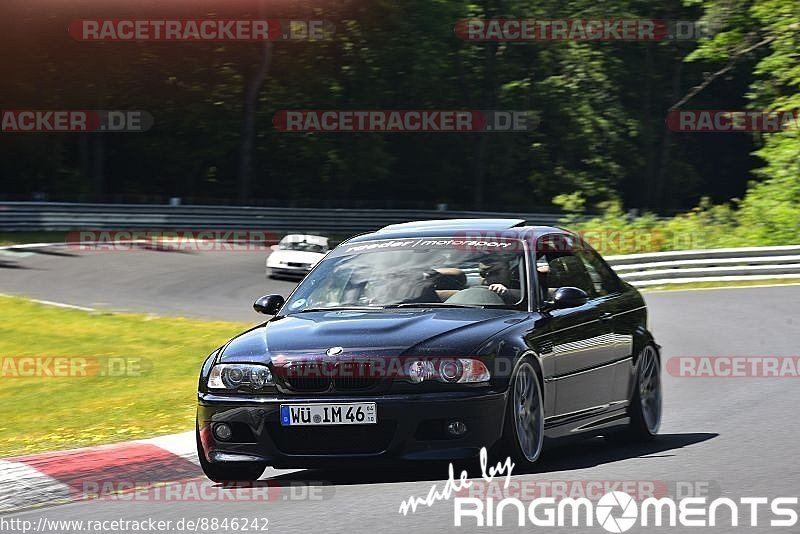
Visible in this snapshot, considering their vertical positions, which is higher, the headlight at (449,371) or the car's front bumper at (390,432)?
the headlight at (449,371)

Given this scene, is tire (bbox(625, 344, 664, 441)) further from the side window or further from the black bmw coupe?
the side window

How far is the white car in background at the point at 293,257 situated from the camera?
3077cm

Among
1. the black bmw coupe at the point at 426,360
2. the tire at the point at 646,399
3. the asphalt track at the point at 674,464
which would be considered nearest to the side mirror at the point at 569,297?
the black bmw coupe at the point at 426,360

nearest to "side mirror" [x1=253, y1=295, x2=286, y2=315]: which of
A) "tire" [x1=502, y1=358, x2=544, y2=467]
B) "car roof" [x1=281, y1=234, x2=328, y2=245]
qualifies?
"tire" [x1=502, y1=358, x2=544, y2=467]

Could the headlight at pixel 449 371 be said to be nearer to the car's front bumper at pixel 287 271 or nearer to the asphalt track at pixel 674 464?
the asphalt track at pixel 674 464

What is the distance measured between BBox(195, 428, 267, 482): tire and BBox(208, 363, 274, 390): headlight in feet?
1.11

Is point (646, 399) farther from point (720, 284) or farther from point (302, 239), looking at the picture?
point (302, 239)

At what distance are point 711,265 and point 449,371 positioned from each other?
20154 mm

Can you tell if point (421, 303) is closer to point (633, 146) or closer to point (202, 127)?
point (202, 127)

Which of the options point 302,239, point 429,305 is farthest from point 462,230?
point 302,239

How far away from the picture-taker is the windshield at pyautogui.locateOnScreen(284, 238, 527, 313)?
28.6 ft

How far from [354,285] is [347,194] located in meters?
51.2

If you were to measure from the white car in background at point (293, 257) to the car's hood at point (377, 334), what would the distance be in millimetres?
21700

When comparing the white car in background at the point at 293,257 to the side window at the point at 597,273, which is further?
the white car in background at the point at 293,257
